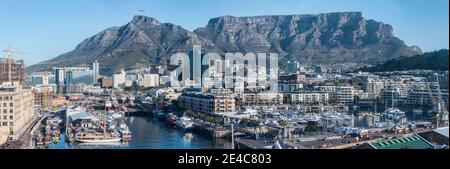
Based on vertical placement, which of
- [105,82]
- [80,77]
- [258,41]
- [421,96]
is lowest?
[421,96]

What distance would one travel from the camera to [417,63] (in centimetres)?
1820

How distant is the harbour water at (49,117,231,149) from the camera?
21.3 ft

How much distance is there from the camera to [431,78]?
533 inches

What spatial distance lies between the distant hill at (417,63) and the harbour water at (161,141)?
9.57 meters

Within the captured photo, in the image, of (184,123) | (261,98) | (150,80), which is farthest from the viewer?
(150,80)

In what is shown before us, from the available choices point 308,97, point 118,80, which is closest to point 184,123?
point 308,97

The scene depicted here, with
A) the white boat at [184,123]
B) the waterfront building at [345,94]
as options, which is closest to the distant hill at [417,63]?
the waterfront building at [345,94]

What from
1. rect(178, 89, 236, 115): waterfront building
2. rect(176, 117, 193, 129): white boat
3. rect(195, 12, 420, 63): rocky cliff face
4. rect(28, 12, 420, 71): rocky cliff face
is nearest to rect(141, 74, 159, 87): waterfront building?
rect(28, 12, 420, 71): rocky cliff face

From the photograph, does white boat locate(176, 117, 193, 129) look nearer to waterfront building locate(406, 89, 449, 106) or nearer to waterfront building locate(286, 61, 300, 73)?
waterfront building locate(406, 89, 449, 106)

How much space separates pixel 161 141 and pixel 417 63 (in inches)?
537

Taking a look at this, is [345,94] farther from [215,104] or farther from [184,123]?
[184,123]

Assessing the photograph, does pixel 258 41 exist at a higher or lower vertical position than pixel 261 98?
higher

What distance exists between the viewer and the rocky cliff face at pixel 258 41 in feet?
64.2
